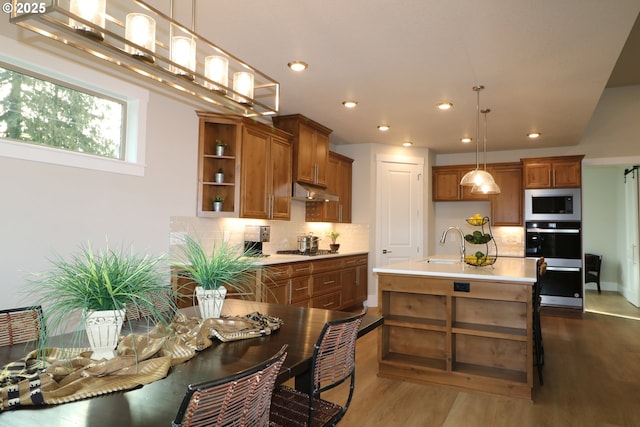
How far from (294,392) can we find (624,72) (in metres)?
6.17

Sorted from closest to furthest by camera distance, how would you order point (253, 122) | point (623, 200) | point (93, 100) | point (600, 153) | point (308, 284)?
point (93, 100) → point (253, 122) → point (308, 284) → point (600, 153) → point (623, 200)

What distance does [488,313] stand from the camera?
3438 mm

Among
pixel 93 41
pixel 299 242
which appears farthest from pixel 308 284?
pixel 93 41

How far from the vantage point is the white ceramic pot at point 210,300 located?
190cm

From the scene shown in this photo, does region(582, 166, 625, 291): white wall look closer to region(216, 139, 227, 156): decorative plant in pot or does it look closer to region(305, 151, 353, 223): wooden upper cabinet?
region(305, 151, 353, 223): wooden upper cabinet


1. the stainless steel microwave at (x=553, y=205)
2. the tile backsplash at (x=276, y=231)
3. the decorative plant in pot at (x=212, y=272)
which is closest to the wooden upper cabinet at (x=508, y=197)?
the stainless steel microwave at (x=553, y=205)

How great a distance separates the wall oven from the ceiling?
1.83 m

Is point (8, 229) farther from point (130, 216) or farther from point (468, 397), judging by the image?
point (468, 397)

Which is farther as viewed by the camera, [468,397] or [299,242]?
[299,242]

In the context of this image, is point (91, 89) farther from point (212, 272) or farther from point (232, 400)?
point (232, 400)

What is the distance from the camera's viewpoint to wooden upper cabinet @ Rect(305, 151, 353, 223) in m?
6.10

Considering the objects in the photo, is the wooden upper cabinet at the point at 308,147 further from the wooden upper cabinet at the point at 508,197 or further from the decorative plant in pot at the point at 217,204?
the wooden upper cabinet at the point at 508,197

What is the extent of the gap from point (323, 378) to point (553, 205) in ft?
19.7

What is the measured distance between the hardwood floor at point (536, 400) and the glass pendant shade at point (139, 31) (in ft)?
7.78
